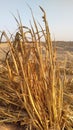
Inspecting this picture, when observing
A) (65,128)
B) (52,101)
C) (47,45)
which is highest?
(47,45)

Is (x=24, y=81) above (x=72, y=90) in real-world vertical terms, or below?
above

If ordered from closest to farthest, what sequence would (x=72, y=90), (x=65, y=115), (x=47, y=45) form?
(x=47, y=45) → (x=65, y=115) → (x=72, y=90)

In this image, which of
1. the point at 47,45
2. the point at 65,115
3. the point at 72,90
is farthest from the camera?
the point at 72,90

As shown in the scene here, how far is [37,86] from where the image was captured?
2.96 metres

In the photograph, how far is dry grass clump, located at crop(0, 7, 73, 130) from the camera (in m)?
2.90

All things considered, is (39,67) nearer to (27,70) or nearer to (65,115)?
(27,70)

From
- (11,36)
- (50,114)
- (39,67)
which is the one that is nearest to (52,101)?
(50,114)

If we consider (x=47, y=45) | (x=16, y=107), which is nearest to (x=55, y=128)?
(x=16, y=107)

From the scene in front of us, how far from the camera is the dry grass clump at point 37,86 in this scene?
290cm

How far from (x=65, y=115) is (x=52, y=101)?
0.78 ft

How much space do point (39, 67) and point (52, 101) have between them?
295mm

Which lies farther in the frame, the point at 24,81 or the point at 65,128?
the point at 65,128

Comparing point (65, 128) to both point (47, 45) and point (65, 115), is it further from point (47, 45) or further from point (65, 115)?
point (47, 45)

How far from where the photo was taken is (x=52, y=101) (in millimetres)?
2920
